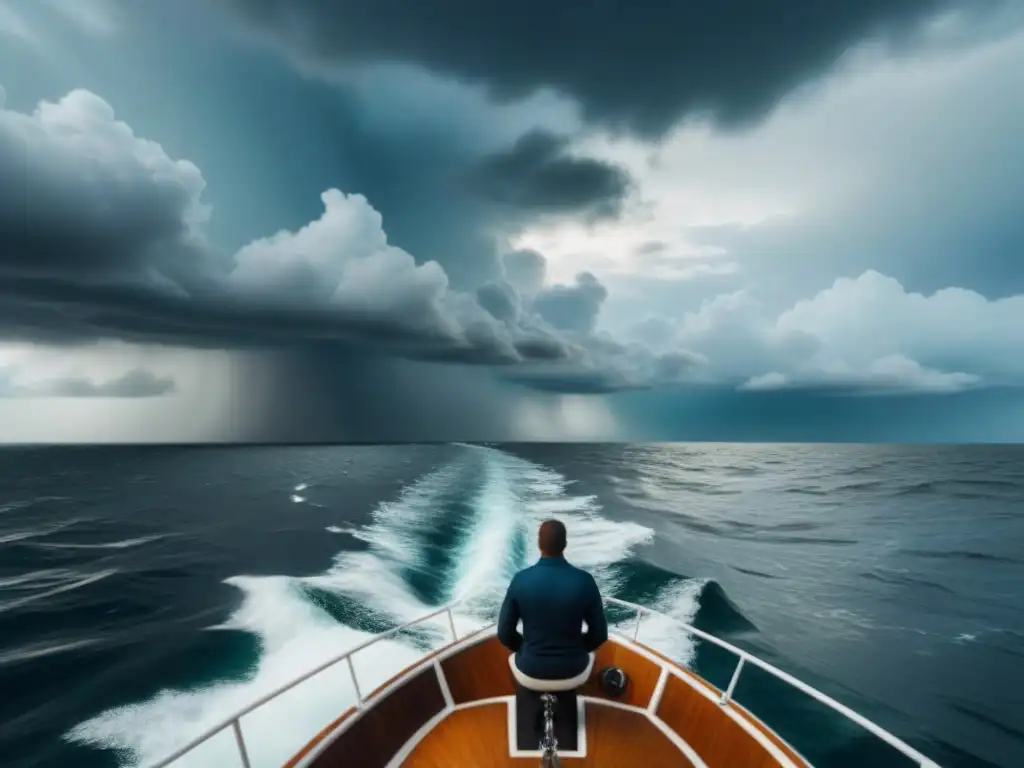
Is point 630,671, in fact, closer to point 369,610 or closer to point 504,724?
point 504,724

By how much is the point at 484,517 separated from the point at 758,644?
15.3 m

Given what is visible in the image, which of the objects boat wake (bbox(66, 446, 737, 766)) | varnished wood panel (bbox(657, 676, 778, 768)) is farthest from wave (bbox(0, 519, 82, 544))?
varnished wood panel (bbox(657, 676, 778, 768))

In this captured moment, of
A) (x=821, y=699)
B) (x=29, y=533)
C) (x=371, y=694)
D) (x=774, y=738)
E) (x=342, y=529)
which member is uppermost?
(x=821, y=699)

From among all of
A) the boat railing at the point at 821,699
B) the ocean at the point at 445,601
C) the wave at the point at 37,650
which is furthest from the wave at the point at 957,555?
the wave at the point at 37,650

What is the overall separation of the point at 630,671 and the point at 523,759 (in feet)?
5.81

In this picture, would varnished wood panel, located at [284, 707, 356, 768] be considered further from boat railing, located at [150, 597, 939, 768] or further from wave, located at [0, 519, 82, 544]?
wave, located at [0, 519, 82, 544]

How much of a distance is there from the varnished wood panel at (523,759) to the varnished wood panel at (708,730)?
0.73 ft

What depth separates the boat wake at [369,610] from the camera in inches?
329

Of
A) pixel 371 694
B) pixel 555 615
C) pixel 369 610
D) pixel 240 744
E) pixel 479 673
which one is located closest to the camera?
pixel 240 744

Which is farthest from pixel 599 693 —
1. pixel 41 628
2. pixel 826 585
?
Answer: pixel 41 628

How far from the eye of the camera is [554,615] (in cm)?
364

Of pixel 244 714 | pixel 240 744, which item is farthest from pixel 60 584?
pixel 240 744

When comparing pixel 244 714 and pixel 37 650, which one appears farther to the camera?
pixel 37 650

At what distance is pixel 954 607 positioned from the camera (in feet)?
50.8
